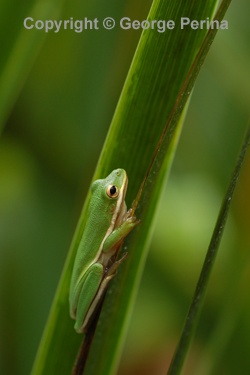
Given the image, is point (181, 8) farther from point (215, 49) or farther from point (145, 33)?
point (215, 49)

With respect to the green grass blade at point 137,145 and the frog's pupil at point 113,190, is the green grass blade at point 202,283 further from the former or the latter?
the frog's pupil at point 113,190

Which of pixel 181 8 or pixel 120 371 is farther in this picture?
pixel 120 371

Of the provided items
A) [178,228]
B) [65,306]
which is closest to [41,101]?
[178,228]

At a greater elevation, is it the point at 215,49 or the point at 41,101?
the point at 215,49

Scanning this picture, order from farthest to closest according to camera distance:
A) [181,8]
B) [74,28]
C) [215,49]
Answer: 1. [215,49]
2. [74,28]
3. [181,8]

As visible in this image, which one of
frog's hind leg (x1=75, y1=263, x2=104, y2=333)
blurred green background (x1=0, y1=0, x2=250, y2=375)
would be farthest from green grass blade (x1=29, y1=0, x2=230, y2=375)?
blurred green background (x1=0, y1=0, x2=250, y2=375)

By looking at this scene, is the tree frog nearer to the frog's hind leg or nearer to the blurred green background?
the frog's hind leg
